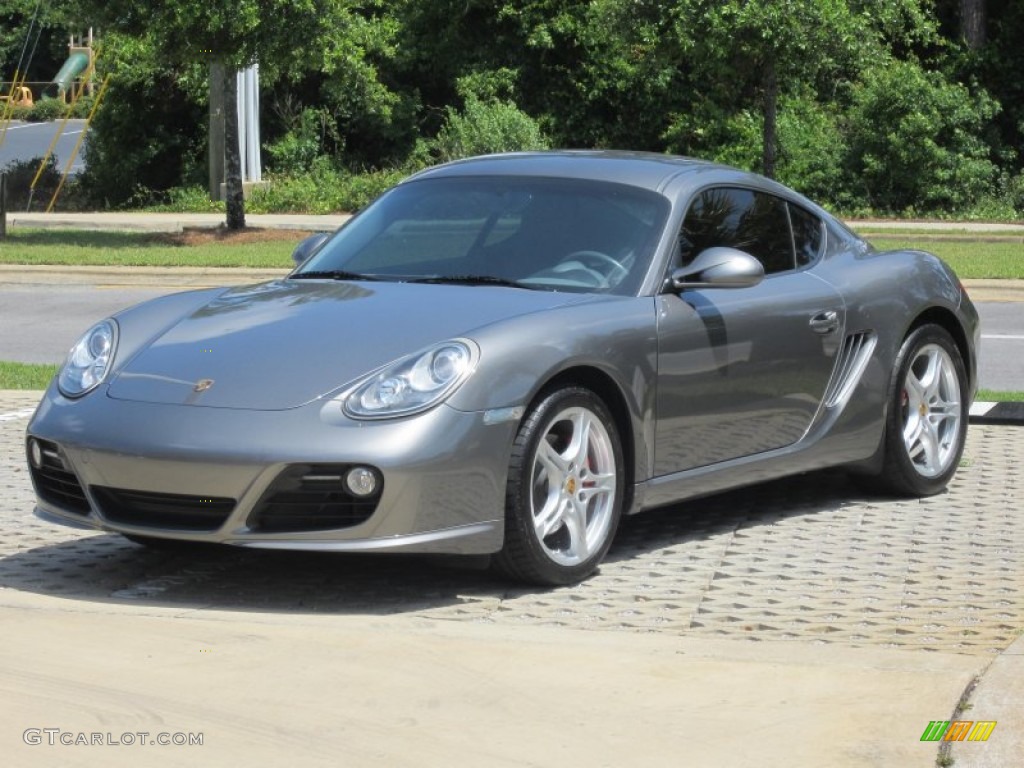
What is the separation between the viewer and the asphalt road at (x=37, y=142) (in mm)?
44938

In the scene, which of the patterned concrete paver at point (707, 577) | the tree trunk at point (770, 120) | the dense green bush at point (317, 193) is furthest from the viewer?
the dense green bush at point (317, 193)

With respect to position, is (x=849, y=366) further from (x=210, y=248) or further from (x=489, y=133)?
(x=489, y=133)

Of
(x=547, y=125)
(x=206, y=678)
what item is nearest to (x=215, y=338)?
(x=206, y=678)

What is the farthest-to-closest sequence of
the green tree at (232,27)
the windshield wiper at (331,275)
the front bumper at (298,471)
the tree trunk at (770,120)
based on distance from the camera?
the tree trunk at (770,120) < the green tree at (232,27) < the windshield wiper at (331,275) < the front bumper at (298,471)

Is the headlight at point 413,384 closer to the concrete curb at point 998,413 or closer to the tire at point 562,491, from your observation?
the tire at point 562,491

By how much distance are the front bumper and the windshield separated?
98 centimetres

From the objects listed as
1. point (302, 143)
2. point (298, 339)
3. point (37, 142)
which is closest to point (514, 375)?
point (298, 339)

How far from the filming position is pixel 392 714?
14.6ft

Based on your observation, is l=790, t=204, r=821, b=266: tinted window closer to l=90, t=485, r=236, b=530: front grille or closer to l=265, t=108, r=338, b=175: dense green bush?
l=90, t=485, r=236, b=530: front grille

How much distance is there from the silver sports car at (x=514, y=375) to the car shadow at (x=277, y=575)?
0.19 metres

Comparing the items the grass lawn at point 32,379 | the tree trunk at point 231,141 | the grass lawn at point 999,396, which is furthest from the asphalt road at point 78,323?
the tree trunk at point 231,141

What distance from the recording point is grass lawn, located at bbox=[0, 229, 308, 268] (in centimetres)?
2073

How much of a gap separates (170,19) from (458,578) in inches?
725

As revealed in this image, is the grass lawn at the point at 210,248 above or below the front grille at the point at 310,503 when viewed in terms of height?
below
